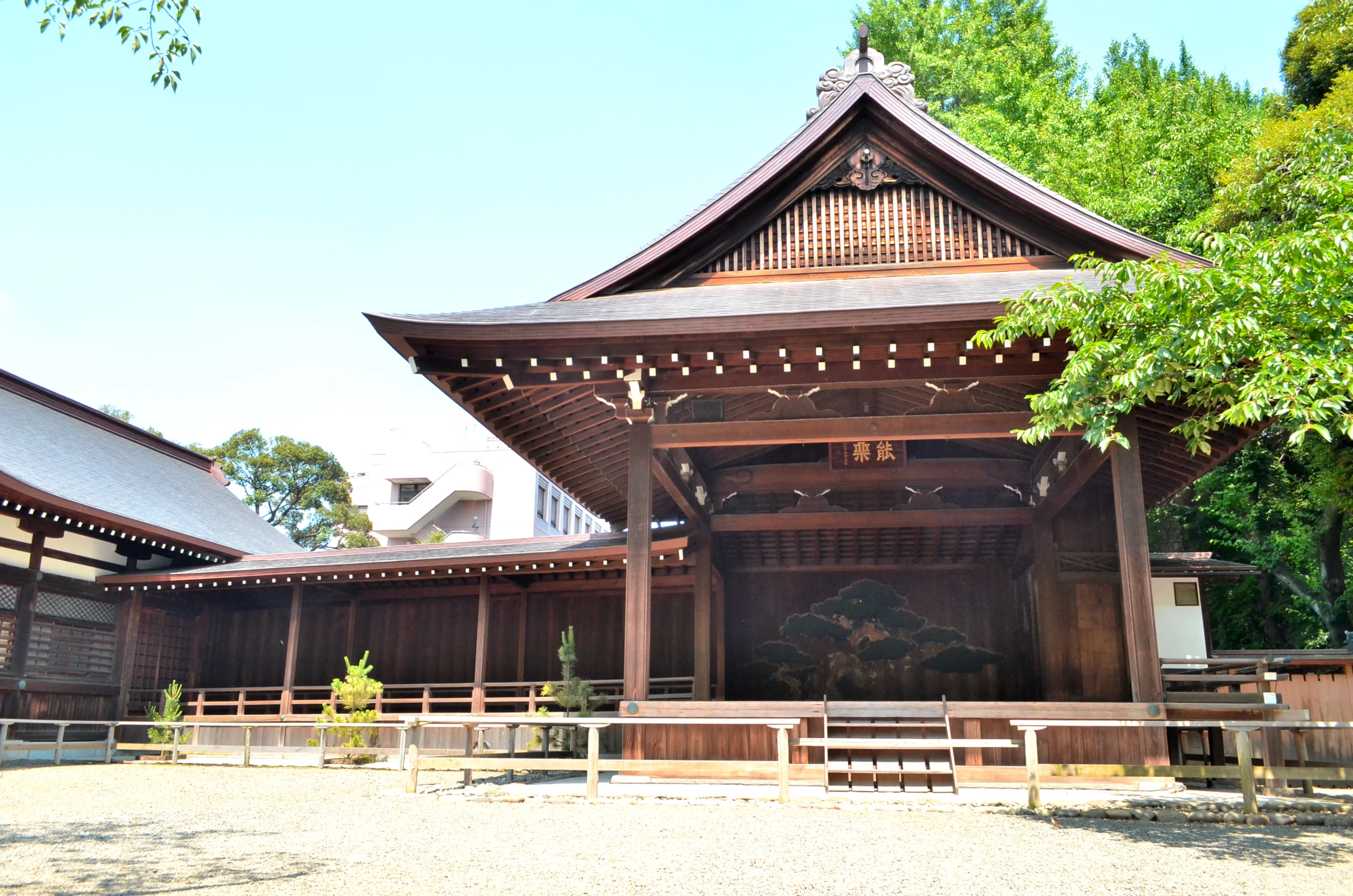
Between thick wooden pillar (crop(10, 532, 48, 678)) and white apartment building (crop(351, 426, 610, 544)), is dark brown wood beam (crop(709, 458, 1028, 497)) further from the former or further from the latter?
white apartment building (crop(351, 426, 610, 544))

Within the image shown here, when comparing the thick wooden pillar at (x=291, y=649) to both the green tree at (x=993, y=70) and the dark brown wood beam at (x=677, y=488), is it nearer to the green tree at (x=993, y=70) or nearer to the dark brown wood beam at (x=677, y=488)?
the dark brown wood beam at (x=677, y=488)

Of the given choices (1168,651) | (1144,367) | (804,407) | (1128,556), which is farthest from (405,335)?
(1168,651)

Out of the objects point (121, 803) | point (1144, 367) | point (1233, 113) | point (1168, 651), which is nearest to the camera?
point (1144, 367)

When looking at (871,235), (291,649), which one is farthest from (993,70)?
(291,649)

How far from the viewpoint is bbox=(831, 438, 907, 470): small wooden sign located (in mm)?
12109

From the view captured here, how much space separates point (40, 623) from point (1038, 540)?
14.5 metres

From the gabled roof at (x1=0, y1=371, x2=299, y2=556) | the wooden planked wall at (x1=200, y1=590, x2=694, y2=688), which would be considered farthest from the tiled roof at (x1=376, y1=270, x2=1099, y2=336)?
the gabled roof at (x1=0, y1=371, x2=299, y2=556)

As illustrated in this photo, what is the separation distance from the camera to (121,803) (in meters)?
8.54

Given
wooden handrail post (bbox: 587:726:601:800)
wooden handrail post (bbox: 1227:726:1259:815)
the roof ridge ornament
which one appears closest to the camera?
wooden handrail post (bbox: 1227:726:1259:815)

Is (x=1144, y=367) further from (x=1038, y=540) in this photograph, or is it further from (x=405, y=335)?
(x=1038, y=540)

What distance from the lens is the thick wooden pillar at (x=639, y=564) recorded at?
9.20 m

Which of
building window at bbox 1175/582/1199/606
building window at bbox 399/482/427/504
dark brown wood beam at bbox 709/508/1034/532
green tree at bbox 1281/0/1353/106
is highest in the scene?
→ green tree at bbox 1281/0/1353/106

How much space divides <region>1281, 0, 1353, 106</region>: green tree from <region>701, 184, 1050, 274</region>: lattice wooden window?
9.80 meters

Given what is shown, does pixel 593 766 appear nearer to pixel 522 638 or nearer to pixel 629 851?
pixel 629 851
